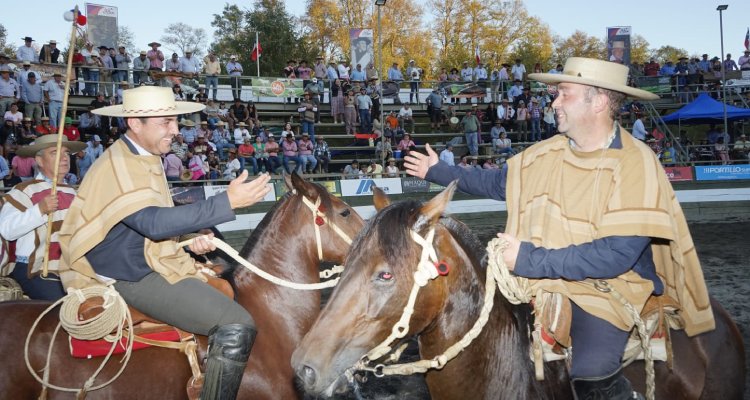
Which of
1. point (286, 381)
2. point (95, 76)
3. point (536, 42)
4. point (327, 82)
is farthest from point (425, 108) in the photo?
point (536, 42)

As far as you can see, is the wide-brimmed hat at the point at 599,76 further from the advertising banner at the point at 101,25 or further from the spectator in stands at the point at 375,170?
the advertising banner at the point at 101,25

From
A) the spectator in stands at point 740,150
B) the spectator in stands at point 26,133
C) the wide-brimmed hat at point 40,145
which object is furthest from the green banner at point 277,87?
the wide-brimmed hat at point 40,145

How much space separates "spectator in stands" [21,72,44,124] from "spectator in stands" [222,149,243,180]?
16.8 feet

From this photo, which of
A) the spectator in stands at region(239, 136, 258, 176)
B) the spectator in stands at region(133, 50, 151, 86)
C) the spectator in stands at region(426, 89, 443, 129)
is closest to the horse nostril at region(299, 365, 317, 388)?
the spectator in stands at region(239, 136, 258, 176)

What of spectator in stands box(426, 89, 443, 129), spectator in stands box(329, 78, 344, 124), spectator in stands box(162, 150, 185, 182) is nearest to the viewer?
spectator in stands box(162, 150, 185, 182)

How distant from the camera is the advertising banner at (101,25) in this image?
21609 millimetres

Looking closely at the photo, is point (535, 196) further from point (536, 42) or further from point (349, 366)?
point (536, 42)

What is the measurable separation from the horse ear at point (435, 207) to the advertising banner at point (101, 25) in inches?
874

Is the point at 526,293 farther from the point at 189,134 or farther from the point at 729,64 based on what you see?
the point at 729,64

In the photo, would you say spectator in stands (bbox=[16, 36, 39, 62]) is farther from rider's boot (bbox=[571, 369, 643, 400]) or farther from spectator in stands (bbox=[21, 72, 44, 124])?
rider's boot (bbox=[571, 369, 643, 400])

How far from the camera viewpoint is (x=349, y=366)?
2400 mm

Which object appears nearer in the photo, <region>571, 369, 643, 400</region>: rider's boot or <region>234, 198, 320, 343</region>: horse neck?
<region>571, 369, 643, 400</region>: rider's boot

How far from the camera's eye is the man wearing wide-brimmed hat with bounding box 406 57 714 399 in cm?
264

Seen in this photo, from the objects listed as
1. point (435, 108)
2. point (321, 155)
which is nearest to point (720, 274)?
point (321, 155)
